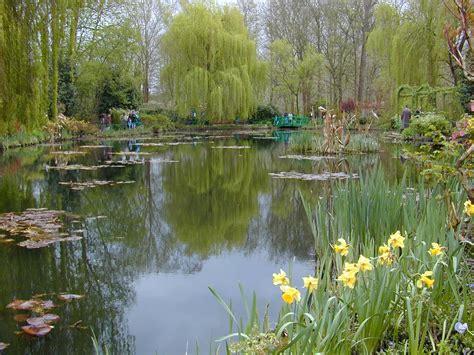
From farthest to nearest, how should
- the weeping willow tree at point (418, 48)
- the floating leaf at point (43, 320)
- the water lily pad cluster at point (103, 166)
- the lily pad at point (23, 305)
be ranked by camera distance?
the weeping willow tree at point (418, 48) → the water lily pad cluster at point (103, 166) → the lily pad at point (23, 305) → the floating leaf at point (43, 320)

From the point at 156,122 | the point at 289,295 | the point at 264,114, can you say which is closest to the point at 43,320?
the point at 289,295

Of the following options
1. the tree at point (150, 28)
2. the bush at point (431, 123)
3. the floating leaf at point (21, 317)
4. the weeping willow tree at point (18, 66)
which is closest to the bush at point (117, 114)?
the tree at point (150, 28)

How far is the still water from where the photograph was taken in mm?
3439

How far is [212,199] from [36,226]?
3.12 m

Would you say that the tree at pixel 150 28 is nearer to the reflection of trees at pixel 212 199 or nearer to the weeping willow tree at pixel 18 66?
the reflection of trees at pixel 212 199

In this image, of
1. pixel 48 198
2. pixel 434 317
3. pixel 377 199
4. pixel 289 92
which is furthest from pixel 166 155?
pixel 289 92

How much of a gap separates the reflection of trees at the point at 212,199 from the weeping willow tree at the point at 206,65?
13902 mm

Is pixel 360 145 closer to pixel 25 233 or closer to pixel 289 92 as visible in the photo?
pixel 25 233

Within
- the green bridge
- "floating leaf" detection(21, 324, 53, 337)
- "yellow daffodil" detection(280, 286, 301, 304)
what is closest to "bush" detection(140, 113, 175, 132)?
the green bridge

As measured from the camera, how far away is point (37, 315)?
3553mm

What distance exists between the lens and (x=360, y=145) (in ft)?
49.8

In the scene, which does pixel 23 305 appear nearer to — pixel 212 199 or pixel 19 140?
pixel 212 199

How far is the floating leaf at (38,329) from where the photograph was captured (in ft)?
10.6

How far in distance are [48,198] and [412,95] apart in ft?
52.9
